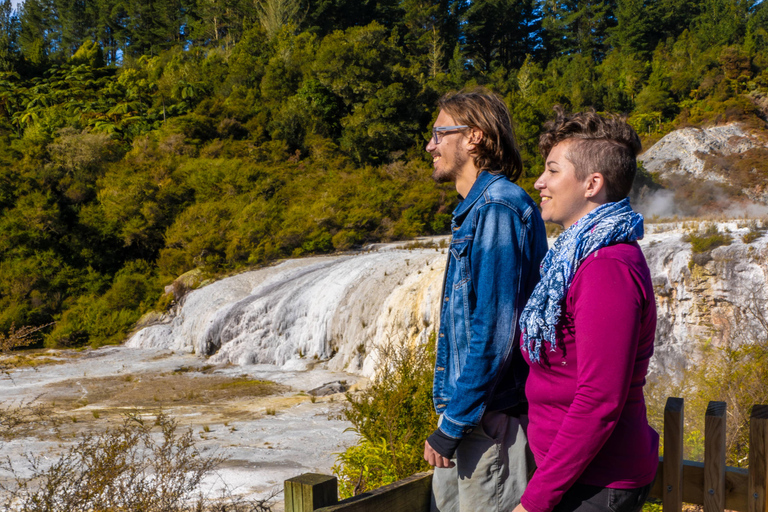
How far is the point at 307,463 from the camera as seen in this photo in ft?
19.7

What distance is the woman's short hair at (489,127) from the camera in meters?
1.97

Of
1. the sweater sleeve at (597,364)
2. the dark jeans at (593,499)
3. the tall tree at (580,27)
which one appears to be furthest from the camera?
the tall tree at (580,27)

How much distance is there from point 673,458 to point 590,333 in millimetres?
754

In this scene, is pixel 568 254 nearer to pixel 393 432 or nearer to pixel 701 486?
pixel 701 486

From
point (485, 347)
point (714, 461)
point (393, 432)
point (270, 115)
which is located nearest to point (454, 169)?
point (485, 347)

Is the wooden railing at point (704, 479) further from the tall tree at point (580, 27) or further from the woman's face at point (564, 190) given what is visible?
the tall tree at point (580, 27)

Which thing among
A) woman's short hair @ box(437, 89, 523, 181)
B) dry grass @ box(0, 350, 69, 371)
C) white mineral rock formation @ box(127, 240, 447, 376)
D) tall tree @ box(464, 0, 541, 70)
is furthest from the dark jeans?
tall tree @ box(464, 0, 541, 70)

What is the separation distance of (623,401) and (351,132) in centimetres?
2320

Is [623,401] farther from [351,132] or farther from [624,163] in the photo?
[351,132]

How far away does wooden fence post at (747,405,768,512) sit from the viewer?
176 cm

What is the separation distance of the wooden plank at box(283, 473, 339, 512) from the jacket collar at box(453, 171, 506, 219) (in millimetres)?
832

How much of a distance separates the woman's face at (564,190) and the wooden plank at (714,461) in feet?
2.46

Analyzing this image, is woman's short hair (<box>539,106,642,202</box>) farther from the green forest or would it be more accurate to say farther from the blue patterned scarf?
the green forest

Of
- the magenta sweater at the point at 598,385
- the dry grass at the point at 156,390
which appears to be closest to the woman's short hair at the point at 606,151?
the magenta sweater at the point at 598,385
